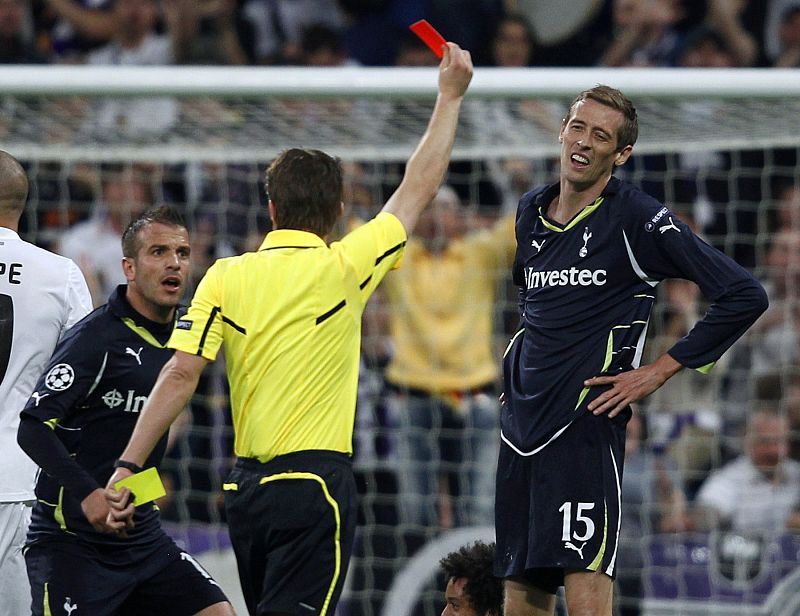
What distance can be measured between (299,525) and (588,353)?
986 millimetres

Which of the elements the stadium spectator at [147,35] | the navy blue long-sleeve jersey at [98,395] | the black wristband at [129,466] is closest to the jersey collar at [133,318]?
the navy blue long-sleeve jersey at [98,395]

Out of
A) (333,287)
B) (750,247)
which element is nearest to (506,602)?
(333,287)

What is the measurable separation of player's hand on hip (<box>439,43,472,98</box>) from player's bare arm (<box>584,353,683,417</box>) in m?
0.99

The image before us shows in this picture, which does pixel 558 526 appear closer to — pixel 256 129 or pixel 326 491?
pixel 326 491

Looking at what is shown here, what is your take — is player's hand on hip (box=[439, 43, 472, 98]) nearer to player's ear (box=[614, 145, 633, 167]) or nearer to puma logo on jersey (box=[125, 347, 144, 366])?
player's ear (box=[614, 145, 633, 167])

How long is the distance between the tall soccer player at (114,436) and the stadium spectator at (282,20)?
6.01 m

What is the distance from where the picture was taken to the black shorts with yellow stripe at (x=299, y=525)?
13.1 feet

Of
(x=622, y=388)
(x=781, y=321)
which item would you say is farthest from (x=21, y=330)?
(x=781, y=321)

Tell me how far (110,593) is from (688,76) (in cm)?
363

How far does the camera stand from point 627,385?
13.6 feet

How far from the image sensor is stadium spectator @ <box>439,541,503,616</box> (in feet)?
15.8

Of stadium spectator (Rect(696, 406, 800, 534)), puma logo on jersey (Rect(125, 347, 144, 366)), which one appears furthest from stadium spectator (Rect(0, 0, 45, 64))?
puma logo on jersey (Rect(125, 347, 144, 366))

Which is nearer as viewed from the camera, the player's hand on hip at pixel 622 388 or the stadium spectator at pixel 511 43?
the player's hand on hip at pixel 622 388

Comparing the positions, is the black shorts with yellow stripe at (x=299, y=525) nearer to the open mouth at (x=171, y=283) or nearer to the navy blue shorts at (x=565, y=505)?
the navy blue shorts at (x=565, y=505)
